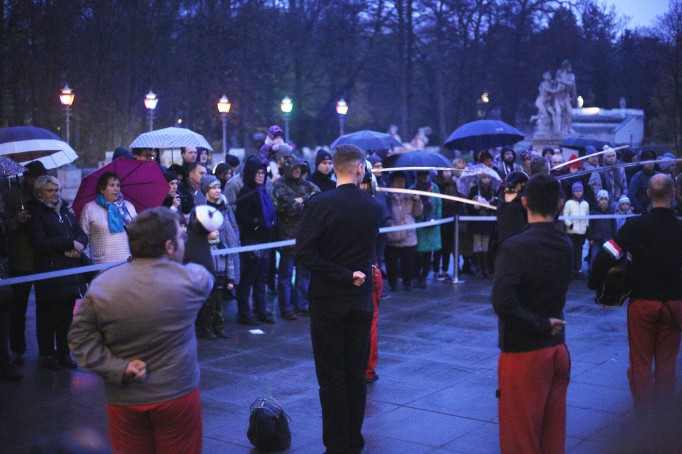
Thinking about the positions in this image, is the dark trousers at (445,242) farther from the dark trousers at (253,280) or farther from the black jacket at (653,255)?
the black jacket at (653,255)

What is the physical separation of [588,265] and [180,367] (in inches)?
469

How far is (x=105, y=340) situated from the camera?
419 cm

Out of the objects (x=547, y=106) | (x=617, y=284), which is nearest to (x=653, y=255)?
(x=617, y=284)

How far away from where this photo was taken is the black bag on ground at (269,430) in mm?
6082

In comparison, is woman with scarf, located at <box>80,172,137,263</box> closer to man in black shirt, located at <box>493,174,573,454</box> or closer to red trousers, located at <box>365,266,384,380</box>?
red trousers, located at <box>365,266,384,380</box>

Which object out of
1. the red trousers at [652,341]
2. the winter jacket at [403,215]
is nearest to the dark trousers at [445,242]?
the winter jacket at [403,215]

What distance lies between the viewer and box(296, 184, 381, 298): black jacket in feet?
19.0

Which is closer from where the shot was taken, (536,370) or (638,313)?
(536,370)

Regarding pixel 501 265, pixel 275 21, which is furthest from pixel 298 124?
pixel 501 265

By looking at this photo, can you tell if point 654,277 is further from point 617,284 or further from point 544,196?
point 544,196

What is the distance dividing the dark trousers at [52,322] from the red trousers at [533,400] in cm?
508

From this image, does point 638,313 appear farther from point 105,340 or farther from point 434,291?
point 434,291

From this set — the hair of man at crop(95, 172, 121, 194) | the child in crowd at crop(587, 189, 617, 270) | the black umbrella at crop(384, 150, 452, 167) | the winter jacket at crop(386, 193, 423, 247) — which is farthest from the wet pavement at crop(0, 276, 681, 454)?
the child in crowd at crop(587, 189, 617, 270)

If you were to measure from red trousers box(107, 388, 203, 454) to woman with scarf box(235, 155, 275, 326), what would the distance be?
6.45 meters
